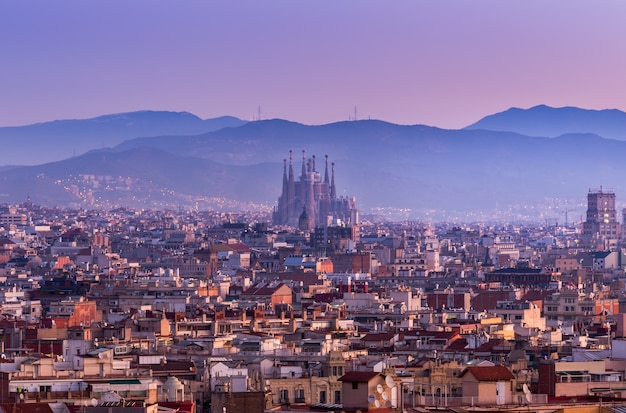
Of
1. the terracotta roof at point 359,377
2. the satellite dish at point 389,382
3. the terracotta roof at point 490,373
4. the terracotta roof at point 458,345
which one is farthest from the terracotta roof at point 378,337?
the terracotta roof at point 359,377

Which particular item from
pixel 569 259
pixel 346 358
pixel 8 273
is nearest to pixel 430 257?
pixel 569 259

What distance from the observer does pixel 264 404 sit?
3838 cm

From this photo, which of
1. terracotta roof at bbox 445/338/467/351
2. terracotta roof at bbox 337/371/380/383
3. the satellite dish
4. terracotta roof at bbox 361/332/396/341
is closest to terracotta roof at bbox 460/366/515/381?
the satellite dish

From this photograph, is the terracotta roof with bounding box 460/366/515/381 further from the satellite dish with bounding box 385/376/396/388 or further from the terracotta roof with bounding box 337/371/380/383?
the terracotta roof with bounding box 337/371/380/383

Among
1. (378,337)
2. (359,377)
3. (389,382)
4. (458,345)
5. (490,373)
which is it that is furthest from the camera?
(378,337)

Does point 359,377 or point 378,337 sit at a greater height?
point 359,377

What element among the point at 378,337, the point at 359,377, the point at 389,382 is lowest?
the point at 378,337

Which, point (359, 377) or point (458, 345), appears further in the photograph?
point (458, 345)

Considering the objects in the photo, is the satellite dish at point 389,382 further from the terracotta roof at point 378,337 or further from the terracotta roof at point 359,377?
the terracotta roof at point 378,337

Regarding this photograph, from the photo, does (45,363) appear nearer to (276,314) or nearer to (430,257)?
(276,314)

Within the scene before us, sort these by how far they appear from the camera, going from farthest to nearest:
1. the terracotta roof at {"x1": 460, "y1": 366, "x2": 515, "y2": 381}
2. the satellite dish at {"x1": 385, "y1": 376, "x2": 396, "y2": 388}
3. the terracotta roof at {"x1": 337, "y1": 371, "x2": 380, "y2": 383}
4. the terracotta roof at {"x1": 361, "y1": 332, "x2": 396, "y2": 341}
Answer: the terracotta roof at {"x1": 361, "y1": 332, "x2": 396, "y2": 341} < the terracotta roof at {"x1": 460, "y1": 366, "x2": 515, "y2": 381} < the satellite dish at {"x1": 385, "y1": 376, "x2": 396, "y2": 388} < the terracotta roof at {"x1": 337, "y1": 371, "x2": 380, "y2": 383}

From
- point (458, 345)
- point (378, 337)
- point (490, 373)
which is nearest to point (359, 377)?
point (490, 373)

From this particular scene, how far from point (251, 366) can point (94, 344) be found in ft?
31.3

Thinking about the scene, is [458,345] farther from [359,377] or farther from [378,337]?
[359,377]
